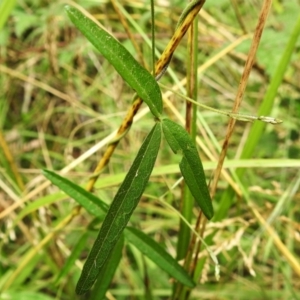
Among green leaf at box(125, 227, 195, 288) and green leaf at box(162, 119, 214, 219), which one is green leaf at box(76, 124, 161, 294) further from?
green leaf at box(125, 227, 195, 288)

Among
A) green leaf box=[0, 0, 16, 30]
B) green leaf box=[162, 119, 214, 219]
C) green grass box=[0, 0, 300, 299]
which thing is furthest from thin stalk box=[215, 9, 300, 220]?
green leaf box=[0, 0, 16, 30]

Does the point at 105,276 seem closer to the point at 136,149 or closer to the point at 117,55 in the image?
the point at 117,55

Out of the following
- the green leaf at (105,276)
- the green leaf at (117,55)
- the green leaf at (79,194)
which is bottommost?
the green leaf at (105,276)

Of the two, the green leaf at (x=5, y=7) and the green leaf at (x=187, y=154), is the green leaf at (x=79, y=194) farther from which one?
the green leaf at (x=5, y=7)

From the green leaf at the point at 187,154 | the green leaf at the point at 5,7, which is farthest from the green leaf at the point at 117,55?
the green leaf at the point at 5,7

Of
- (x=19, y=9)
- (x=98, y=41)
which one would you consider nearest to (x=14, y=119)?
(x=19, y=9)

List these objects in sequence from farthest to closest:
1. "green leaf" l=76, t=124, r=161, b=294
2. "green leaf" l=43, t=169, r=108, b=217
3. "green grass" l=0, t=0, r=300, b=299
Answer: "green grass" l=0, t=0, r=300, b=299 < "green leaf" l=43, t=169, r=108, b=217 < "green leaf" l=76, t=124, r=161, b=294
